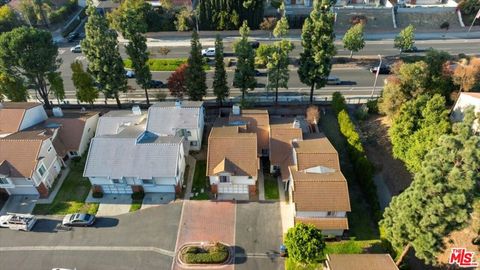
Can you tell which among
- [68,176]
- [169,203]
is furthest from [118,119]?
[169,203]

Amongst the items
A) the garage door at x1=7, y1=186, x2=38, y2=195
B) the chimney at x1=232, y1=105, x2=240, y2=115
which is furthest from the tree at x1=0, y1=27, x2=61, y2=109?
the chimney at x1=232, y1=105, x2=240, y2=115

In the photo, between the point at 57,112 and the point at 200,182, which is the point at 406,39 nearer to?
the point at 200,182

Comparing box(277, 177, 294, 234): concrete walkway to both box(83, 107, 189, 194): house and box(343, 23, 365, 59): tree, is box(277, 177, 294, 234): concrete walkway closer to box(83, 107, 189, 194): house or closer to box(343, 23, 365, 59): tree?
box(83, 107, 189, 194): house

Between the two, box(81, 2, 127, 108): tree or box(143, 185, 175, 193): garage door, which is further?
box(81, 2, 127, 108): tree

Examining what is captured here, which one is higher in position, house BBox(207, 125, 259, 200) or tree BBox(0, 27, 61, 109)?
tree BBox(0, 27, 61, 109)

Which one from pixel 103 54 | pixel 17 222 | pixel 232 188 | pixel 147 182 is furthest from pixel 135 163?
pixel 103 54

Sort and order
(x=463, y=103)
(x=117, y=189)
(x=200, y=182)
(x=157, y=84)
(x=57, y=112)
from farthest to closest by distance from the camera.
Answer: (x=157, y=84) < (x=57, y=112) < (x=200, y=182) < (x=463, y=103) < (x=117, y=189)
